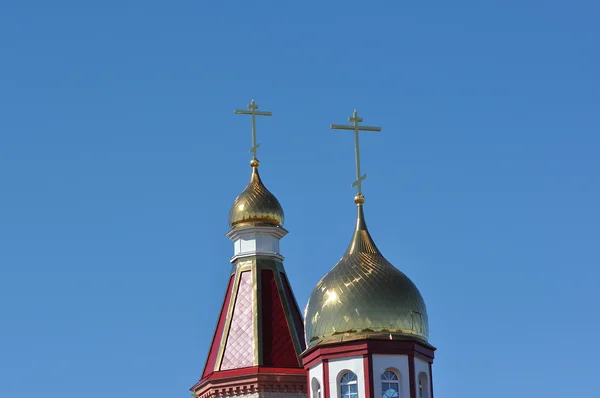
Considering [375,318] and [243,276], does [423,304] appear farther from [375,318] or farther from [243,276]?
[243,276]

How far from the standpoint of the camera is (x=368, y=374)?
3147 cm

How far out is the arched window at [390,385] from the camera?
31.6 metres

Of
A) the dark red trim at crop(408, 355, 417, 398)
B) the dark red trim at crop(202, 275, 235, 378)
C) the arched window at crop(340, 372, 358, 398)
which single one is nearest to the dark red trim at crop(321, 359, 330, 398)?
the arched window at crop(340, 372, 358, 398)

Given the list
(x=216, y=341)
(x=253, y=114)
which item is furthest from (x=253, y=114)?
(x=216, y=341)

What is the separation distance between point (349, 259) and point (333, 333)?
5.85ft

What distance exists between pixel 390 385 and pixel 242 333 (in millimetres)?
4984

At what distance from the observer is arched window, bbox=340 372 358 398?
31.7 m

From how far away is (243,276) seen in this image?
120ft

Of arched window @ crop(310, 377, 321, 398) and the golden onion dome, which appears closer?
arched window @ crop(310, 377, 321, 398)

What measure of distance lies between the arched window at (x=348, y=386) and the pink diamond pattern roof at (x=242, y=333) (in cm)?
345

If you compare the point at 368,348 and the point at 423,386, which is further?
the point at 423,386

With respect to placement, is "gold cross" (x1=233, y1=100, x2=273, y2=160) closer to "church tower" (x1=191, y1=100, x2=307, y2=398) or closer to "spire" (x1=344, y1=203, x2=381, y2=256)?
"church tower" (x1=191, y1=100, x2=307, y2=398)

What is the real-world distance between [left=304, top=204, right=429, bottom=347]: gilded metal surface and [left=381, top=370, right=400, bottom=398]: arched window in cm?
78

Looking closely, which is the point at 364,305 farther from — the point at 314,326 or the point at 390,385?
the point at 390,385
